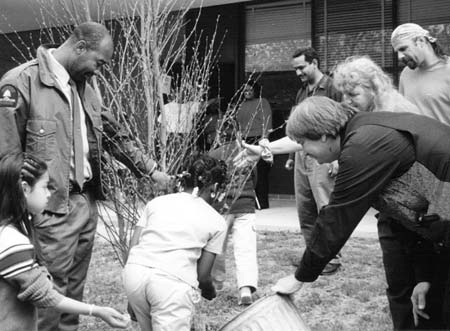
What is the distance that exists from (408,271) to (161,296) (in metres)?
1.21

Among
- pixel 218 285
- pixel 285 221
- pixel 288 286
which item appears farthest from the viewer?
pixel 285 221

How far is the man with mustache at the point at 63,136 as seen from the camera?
3.45 meters

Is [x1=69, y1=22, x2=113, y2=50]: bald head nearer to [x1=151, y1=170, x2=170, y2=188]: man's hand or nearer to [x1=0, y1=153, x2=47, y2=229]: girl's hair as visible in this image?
[x1=151, y1=170, x2=170, y2=188]: man's hand

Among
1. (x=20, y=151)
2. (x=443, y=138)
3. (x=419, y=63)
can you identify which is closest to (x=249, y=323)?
(x=443, y=138)

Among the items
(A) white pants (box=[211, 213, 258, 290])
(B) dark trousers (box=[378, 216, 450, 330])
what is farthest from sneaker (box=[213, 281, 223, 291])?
(B) dark trousers (box=[378, 216, 450, 330])

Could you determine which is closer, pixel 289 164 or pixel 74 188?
pixel 74 188

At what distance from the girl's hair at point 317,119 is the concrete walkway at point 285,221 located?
5.33m

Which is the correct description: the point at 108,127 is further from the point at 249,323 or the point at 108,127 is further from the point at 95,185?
the point at 249,323

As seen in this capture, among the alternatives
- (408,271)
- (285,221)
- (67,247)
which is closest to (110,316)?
(67,247)

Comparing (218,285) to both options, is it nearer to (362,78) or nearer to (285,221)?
(362,78)

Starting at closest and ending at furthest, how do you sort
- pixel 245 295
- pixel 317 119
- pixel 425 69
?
pixel 317 119
pixel 425 69
pixel 245 295

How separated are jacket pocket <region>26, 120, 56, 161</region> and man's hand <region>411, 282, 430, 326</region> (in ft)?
6.21

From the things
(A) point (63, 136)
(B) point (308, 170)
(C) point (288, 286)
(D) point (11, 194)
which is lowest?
(C) point (288, 286)

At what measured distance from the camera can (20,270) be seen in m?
2.58
